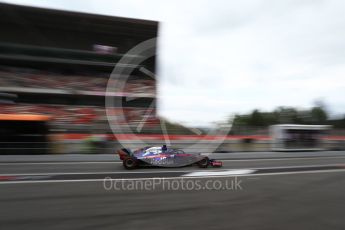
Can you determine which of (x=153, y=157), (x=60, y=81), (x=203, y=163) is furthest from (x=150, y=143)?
(x=60, y=81)

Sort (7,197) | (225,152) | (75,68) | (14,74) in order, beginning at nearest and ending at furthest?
(7,197) < (225,152) < (14,74) < (75,68)

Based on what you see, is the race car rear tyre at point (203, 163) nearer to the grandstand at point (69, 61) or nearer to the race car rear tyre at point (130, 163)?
the race car rear tyre at point (130, 163)

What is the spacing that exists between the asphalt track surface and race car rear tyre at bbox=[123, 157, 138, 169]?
1.83 ft

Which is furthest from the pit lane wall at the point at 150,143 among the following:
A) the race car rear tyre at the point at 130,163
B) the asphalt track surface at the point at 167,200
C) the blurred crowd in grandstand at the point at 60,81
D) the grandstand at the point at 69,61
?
the blurred crowd in grandstand at the point at 60,81

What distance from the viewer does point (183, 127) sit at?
842 inches

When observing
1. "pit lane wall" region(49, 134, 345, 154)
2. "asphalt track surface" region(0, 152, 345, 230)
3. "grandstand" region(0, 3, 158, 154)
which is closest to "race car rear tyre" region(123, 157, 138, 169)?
"asphalt track surface" region(0, 152, 345, 230)

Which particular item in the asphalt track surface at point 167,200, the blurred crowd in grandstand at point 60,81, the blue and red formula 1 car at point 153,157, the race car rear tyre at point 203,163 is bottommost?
the asphalt track surface at point 167,200

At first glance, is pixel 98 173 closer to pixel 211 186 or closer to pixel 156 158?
pixel 156 158

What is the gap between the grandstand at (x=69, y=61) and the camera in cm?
3162

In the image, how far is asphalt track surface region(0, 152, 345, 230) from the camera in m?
5.88

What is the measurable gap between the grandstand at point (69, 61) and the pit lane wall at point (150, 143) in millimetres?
7705

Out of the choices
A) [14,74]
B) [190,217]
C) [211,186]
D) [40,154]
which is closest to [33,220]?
[190,217]

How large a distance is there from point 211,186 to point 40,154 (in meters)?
11.0

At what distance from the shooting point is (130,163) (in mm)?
13094
